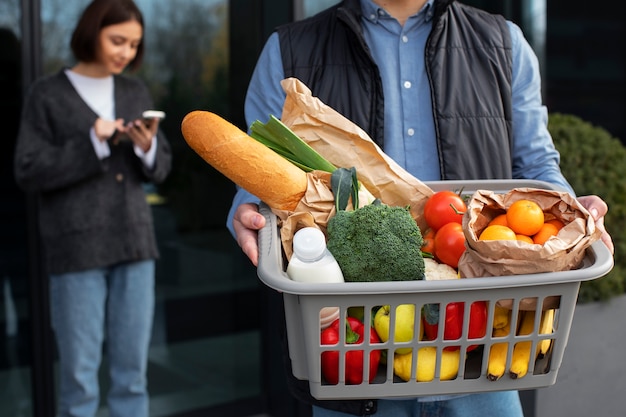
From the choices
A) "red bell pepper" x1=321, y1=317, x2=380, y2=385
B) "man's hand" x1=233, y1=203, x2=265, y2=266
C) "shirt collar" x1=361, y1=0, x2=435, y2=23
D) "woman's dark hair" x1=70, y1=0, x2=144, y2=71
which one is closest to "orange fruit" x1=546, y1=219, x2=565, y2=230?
"red bell pepper" x1=321, y1=317, x2=380, y2=385

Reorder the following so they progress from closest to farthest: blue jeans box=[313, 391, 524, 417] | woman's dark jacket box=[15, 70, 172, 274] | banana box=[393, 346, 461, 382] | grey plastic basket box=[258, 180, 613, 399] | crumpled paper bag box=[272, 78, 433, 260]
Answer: grey plastic basket box=[258, 180, 613, 399] < banana box=[393, 346, 461, 382] < crumpled paper bag box=[272, 78, 433, 260] < blue jeans box=[313, 391, 524, 417] < woman's dark jacket box=[15, 70, 172, 274]

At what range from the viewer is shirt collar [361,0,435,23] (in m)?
1.97

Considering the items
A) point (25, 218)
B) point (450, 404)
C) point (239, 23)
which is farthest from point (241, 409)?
point (450, 404)

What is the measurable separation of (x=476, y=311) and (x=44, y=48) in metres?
3.18

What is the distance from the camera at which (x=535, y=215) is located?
4.71 feet

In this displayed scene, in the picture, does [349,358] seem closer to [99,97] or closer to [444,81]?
[444,81]

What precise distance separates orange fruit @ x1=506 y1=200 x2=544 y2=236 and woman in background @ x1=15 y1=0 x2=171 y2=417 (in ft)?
7.52

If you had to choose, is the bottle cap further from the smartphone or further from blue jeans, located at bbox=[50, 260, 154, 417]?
blue jeans, located at bbox=[50, 260, 154, 417]

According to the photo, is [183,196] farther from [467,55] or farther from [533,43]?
[467,55]

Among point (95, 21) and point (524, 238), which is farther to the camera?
point (95, 21)

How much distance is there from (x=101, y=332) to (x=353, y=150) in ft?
7.32

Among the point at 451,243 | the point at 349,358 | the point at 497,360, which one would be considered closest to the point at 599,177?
the point at 451,243

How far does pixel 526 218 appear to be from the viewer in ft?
4.72

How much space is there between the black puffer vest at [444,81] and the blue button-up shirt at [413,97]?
0.03 metres
